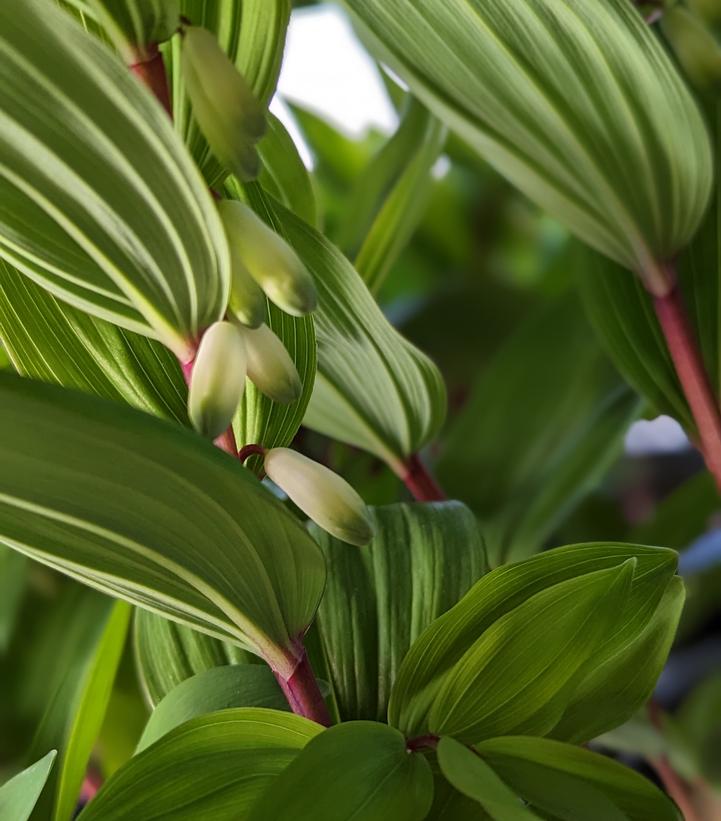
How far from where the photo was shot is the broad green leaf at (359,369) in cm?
43

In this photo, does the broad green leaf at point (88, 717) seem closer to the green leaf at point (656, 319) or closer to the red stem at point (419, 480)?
the red stem at point (419, 480)

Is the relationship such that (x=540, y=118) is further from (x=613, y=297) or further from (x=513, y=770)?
(x=513, y=770)

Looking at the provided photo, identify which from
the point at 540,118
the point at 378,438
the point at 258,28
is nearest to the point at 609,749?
the point at 378,438

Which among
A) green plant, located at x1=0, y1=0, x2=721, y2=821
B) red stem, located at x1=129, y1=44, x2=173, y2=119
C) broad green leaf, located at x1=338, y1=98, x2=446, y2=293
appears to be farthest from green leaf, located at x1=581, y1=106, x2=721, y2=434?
red stem, located at x1=129, y1=44, x2=173, y2=119

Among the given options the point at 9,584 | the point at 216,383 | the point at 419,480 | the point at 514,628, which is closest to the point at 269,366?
the point at 216,383

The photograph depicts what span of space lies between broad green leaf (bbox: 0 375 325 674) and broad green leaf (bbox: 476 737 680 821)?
0.29 feet

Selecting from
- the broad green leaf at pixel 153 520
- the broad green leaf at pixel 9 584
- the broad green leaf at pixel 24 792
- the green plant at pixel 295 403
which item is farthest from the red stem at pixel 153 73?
the broad green leaf at pixel 9 584

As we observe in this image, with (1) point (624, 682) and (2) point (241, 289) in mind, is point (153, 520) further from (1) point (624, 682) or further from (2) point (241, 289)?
(1) point (624, 682)

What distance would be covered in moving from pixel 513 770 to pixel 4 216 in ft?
0.85

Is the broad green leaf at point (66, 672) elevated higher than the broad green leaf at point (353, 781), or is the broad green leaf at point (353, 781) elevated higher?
the broad green leaf at point (353, 781)

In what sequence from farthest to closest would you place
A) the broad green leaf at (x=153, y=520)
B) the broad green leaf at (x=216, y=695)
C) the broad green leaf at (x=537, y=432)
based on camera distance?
the broad green leaf at (x=537, y=432) → the broad green leaf at (x=216, y=695) → the broad green leaf at (x=153, y=520)

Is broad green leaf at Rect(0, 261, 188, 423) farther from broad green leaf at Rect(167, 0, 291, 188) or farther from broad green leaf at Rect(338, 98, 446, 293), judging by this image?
broad green leaf at Rect(338, 98, 446, 293)

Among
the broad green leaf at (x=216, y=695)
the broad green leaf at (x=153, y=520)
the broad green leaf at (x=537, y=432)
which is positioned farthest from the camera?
the broad green leaf at (x=537, y=432)

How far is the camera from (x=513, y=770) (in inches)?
13.8
